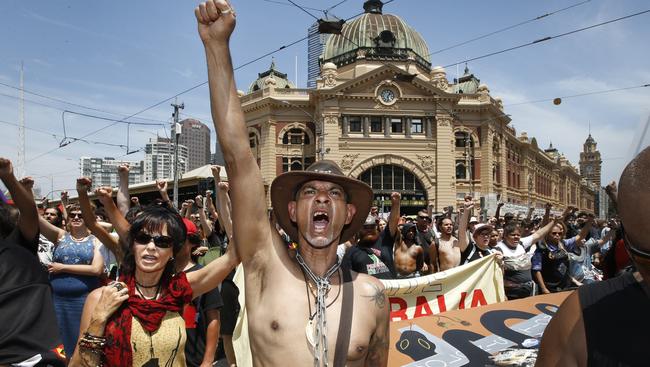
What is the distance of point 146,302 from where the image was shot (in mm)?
2555

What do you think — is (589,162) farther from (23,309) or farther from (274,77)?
(23,309)

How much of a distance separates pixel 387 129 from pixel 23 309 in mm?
42030

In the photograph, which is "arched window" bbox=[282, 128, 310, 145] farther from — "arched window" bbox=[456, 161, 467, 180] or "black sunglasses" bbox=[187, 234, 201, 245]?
"black sunglasses" bbox=[187, 234, 201, 245]

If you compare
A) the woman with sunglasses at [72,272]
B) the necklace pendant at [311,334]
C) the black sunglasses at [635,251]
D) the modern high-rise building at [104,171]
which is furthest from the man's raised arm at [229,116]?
the modern high-rise building at [104,171]

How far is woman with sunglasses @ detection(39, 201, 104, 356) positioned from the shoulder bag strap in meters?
3.71

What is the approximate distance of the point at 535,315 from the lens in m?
5.49

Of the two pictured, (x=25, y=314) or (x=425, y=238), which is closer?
(x=25, y=314)

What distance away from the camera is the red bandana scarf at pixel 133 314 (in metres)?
2.39

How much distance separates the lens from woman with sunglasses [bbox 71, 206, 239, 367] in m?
2.34

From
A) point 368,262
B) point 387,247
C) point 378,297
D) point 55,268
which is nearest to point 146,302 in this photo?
point 378,297

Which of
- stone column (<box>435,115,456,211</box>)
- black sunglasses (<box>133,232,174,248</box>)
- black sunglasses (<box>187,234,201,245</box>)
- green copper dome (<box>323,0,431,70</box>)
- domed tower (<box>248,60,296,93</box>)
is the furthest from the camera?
domed tower (<box>248,60,296,93</box>)

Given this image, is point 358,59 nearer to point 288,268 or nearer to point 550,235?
point 550,235

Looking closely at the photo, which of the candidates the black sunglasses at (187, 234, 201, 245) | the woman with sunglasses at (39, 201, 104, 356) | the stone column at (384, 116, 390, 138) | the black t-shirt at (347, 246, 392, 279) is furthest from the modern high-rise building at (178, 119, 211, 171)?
the black sunglasses at (187, 234, 201, 245)

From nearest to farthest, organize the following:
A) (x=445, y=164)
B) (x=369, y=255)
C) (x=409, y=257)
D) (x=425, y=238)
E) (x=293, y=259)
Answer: (x=293, y=259) < (x=369, y=255) < (x=409, y=257) < (x=425, y=238) < (x=445, y=164)
